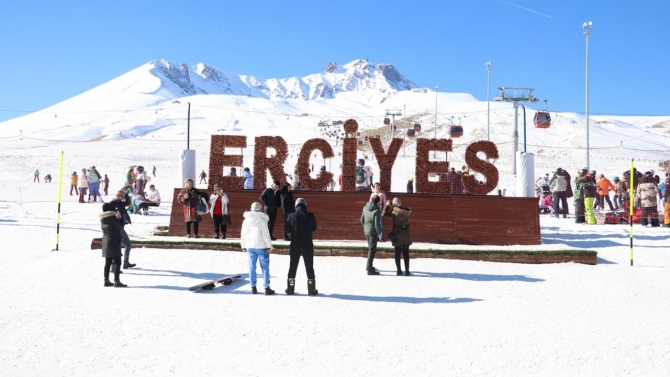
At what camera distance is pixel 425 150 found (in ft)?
57.6

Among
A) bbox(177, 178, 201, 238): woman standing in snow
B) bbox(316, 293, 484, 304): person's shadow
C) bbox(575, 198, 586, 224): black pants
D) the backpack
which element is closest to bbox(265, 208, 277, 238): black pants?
bbox(177, 178, 201, 238): woman standing in snow

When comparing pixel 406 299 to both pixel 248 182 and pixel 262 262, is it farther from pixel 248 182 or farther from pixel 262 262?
pixel 248 182

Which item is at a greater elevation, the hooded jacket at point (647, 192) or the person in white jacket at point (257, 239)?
the hooded jacket at point (647, 192)

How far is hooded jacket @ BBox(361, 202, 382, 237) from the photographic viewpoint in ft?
39.9

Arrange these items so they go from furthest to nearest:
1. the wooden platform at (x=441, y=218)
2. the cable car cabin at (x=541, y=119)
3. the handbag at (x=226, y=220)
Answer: the cable car cabin at (x=541, y=119) → the wooden platform at (x=441, y=218) → the handbag at (x=226, y=220)

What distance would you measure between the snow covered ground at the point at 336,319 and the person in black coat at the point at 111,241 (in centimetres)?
30

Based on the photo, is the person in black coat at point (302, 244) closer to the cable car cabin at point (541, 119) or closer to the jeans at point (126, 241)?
the jeans at point (126, 241)

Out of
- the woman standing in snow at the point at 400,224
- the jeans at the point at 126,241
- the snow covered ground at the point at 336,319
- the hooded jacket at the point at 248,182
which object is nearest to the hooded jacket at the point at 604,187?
the snow covered ground at the point at 336,319

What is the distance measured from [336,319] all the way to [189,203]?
8154mm

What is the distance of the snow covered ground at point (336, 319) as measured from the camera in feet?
24.5

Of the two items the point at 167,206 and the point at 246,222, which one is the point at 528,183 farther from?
the point at 167,206

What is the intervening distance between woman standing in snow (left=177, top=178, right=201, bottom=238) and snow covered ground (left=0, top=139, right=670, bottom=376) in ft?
5.91

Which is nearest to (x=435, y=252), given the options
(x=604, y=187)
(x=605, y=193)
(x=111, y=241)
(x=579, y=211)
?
(x=111, y=241)

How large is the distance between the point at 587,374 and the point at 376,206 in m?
5.75
